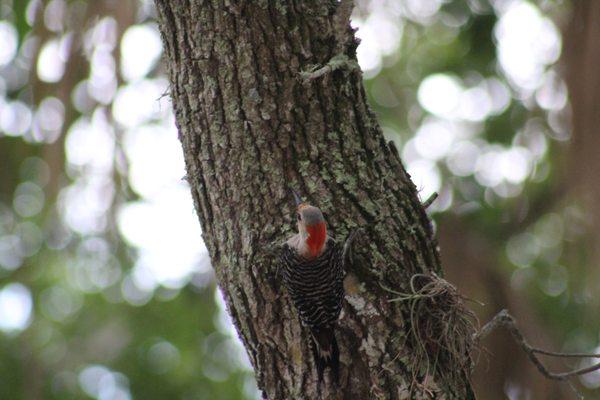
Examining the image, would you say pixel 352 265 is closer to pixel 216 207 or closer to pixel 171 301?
pixel 216 207

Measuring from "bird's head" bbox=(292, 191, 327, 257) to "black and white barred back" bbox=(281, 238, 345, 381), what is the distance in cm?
7

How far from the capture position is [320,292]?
367 cm

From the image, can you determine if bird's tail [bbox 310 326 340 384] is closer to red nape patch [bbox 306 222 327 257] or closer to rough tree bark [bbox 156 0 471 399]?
rough tree bark [bbox 156 0 471 399]

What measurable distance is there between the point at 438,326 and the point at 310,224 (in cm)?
72

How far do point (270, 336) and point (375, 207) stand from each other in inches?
27.9

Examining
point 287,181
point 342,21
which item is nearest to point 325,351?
point 287,181

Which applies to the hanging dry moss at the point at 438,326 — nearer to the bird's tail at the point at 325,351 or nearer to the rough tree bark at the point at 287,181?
the rough tree bark at the point at 287,181

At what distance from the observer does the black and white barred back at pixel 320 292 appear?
136 inches

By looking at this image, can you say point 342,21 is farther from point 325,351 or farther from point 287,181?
point 325,351

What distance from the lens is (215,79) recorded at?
3.69 meters

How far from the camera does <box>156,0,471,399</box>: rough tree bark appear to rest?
3529 mm

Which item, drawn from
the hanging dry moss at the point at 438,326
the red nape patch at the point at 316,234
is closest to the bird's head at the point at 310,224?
the red nape patch at the point at 316,234

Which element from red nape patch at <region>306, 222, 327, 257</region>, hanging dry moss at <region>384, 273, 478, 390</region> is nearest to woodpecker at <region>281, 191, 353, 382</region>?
red nape patch at <region>306, 222, 327, 257</region>

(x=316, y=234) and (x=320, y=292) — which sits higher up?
(x=316, y=234)
